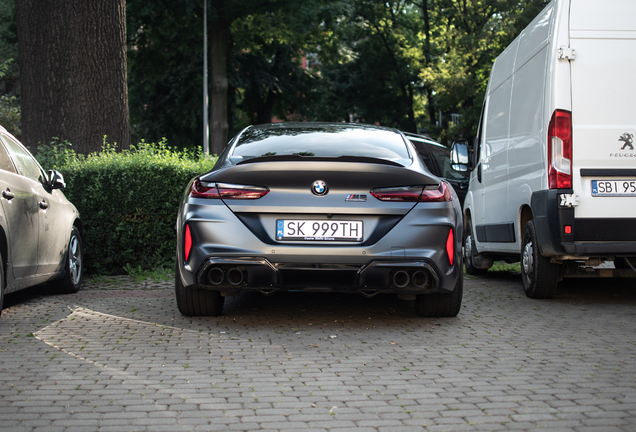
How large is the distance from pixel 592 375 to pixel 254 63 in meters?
28.2

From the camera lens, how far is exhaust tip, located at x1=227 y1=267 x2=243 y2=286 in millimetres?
5203

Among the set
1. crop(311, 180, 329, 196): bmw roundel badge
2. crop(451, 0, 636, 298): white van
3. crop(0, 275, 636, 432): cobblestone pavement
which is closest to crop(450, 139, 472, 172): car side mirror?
crop(451, 0, 636, 298): white van

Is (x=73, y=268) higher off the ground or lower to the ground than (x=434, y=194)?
lower

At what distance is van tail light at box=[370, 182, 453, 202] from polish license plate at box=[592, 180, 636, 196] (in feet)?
5.74

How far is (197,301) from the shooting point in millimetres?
5805

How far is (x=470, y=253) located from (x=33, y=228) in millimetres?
5609

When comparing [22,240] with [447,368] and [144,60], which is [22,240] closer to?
[447,368]

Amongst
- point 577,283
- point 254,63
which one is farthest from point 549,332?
point 254,63

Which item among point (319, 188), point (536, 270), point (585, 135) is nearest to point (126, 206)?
point (319, 188)

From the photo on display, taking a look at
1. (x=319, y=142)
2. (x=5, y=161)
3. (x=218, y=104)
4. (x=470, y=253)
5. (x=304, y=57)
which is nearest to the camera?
(x=319, y=142)

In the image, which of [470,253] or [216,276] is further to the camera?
[470,253]

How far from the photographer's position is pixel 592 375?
4.18m

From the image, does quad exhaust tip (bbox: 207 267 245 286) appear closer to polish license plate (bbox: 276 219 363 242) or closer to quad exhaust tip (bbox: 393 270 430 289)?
polish license plate (bbox: 276 219 363 242)

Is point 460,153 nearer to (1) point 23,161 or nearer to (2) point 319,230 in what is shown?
(2) point 319,230
